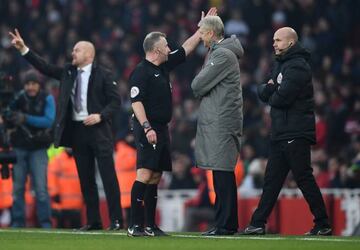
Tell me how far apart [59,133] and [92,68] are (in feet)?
2.78

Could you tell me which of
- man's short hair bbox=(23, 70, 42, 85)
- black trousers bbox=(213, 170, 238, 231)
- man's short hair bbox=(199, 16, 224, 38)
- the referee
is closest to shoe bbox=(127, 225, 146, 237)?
the referee

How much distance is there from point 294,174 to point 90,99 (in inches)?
106

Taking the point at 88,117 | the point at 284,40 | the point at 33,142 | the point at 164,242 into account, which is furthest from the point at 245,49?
the point at 164,242

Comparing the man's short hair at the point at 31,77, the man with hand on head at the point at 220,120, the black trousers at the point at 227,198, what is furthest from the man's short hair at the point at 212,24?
the man's short hair at the point at 31,77

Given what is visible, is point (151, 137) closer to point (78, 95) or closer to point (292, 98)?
point (292, 98)

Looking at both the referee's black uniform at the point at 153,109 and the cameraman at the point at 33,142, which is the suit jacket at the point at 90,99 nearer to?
the cameraman at the point at 33,142

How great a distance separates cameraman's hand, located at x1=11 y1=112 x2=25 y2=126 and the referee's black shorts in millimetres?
3194

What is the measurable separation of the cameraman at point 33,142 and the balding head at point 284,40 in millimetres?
4007

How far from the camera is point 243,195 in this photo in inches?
830

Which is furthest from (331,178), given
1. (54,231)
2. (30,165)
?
(54,231)

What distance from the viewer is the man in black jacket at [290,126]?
14.2 metres

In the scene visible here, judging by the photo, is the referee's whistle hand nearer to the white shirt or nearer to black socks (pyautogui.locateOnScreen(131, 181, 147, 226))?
black socks (pyautogui.locateOnScreen(131, 181, 147, 226))

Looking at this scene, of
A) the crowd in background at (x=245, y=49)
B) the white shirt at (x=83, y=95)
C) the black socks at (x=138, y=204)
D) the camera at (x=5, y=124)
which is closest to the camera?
the black socks at (x=138, y=204)

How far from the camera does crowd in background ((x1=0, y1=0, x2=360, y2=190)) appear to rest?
22594 millimetres
